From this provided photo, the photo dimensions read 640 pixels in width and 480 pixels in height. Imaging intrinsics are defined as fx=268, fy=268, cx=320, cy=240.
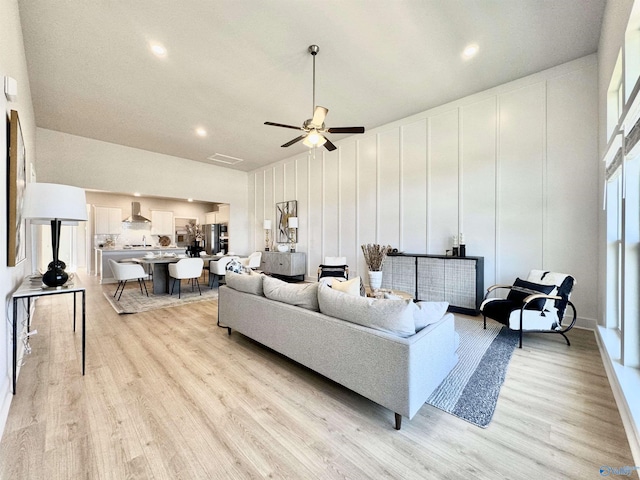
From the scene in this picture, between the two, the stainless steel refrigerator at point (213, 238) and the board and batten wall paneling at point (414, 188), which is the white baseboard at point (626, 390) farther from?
the stainless steel refrigerator at point (213, 238)

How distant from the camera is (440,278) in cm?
433

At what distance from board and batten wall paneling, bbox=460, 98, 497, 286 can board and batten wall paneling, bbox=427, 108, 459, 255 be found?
130 millimetres

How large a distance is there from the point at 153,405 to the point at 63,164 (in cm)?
654

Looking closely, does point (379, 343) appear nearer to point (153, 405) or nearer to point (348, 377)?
point (348, 377)

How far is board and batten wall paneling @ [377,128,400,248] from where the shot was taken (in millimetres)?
5277

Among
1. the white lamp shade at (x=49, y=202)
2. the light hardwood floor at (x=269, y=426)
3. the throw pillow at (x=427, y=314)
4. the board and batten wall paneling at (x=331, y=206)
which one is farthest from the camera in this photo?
the board and batten wall paneling at (x=331, y=206)

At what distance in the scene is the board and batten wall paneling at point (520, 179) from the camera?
381 centimetres

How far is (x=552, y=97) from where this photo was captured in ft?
12.1

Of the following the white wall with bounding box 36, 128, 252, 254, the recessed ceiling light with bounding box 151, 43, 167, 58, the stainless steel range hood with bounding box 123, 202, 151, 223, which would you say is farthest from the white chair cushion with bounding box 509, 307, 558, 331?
the stainless steel range hood with bounding box 123, 202, 151, 223

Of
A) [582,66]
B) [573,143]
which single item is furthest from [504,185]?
[582,66]

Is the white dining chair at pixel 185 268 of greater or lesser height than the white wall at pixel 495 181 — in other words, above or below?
below

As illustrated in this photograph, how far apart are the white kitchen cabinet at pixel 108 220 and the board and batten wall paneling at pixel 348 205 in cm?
772

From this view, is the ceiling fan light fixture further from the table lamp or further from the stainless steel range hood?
the stainless steel range hood

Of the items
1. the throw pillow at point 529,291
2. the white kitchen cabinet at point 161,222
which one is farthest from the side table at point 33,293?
the white kitchen cabinet at point 161,222
